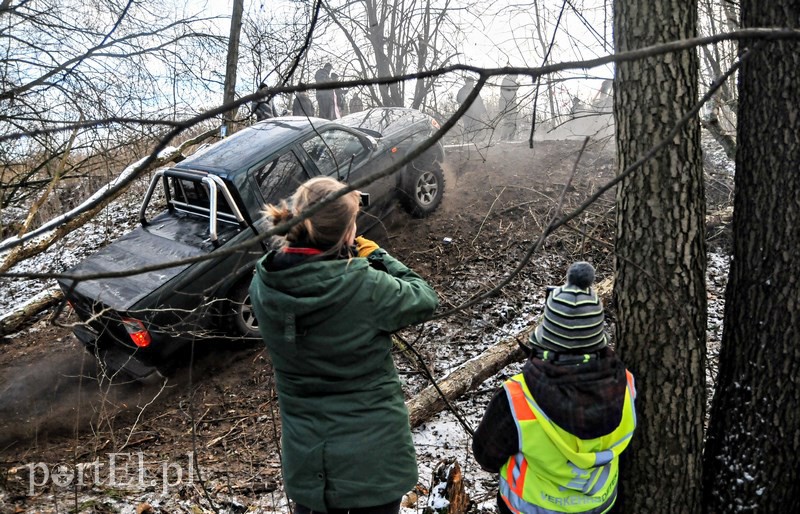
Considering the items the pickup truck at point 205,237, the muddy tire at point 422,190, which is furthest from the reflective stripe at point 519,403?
the muddy tire at point 422,190

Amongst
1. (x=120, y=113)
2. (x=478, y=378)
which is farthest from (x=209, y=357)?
(x=120, y=113)

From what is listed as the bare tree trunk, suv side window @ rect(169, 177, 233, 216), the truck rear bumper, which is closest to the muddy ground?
the truck rear bumper

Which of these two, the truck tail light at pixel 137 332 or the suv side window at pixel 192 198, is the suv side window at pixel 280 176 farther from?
the truck tail light at pixel 137 332

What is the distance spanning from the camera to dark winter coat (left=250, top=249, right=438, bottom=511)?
1.91 metres

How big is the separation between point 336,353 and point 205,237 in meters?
3.84

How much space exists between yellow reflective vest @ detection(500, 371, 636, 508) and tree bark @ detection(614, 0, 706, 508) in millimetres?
284

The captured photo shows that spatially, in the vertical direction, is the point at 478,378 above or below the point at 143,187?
below

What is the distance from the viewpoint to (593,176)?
8.93 metres

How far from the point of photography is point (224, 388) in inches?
208

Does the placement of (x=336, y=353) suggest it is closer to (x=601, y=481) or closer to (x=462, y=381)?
(x=601, y=481)

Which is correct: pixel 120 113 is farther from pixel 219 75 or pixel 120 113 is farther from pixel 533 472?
pixel 533 472

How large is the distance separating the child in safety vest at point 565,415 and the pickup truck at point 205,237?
300 cm

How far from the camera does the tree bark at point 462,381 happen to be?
408 cm

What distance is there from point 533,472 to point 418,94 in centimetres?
1104
